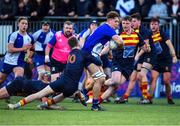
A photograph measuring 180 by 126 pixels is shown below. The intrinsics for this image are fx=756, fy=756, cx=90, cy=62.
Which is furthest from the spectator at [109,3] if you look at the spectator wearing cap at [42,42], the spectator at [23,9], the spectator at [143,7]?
the spectator wearing cap at [42,42]

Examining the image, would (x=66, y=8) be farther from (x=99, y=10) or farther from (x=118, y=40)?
(x=118, y=40)

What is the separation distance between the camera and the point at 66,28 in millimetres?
20312

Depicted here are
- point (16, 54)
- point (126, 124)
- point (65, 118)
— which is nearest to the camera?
point (126, 124)

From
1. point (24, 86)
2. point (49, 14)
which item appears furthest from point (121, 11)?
point (24, 86)

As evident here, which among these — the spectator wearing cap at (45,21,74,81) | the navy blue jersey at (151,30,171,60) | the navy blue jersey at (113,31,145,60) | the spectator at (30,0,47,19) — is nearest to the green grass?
the navy blue jersey at (113,31,145,60)

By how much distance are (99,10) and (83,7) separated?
0.73m

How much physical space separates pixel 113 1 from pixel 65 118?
13095mm

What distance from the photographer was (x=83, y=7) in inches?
1073

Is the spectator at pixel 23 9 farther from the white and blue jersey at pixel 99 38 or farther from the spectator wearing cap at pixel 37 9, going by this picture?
the white and blue jersey at pixel 99 38

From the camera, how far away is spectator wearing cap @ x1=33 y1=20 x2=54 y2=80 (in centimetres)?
2295

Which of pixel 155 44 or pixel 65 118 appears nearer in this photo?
pixel 65 118

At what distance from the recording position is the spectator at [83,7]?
27.1 metres

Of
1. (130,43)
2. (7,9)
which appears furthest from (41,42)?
(7,9)

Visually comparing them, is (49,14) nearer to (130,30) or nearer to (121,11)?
(121,11)
